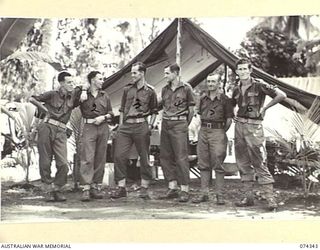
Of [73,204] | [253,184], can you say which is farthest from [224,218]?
[73,204]

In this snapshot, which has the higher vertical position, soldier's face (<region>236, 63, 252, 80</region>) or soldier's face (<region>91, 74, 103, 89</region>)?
soldier's face (<region>236, 63, 252, 80</region>)

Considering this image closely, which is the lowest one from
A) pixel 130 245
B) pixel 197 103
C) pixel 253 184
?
pixel 130 245

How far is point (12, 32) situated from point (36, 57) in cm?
15

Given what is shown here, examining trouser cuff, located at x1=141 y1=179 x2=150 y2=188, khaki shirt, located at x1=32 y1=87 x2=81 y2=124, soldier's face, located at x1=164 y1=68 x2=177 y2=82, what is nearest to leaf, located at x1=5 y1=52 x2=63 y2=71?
khaki shirt, located at x1=32 y1=87 x2=81 y2=124

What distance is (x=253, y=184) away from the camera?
10.9 ft

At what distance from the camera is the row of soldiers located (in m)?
3.32

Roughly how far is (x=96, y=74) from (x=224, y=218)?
87cm

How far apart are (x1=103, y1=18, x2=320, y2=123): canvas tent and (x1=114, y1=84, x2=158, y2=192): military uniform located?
5cm

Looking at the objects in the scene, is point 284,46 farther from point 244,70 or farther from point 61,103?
point 61,103

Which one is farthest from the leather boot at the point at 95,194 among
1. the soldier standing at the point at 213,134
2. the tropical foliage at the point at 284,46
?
the tropical foliage at the point at 284,46

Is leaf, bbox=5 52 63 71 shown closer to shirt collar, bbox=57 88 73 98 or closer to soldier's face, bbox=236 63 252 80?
shirt collar, bbox=57 88 73 98

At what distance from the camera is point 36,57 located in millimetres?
3326

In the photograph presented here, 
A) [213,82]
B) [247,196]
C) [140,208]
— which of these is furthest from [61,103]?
[247,196]

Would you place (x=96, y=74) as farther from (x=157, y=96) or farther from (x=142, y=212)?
(x=142, y=212)
